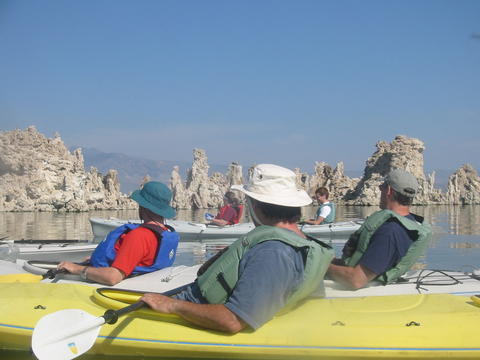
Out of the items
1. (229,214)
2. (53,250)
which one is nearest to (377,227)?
(53,250)

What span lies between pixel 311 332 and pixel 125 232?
83.1 inches

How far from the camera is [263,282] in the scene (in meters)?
3.65

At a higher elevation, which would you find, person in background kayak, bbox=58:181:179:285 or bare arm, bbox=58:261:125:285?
person in background kayak, bbox=58:181:179:285

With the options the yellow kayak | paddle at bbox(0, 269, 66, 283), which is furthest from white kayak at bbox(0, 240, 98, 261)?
the yellow kayak

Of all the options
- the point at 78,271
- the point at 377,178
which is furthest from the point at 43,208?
the point at 78,271

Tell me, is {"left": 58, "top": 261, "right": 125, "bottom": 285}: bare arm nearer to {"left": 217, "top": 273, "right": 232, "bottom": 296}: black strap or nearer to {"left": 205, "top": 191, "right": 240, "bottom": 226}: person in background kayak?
{"left": 217, "top": 273, "right": 232, "bottom": 296}: black strap

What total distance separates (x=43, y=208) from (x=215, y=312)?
1940 inches

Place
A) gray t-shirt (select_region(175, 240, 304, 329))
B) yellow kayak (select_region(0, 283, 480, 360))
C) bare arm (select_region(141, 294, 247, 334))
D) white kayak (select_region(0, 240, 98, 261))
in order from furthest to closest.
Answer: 1. white kayak (select_region(0, 240, 98, 261))
2. yellow kayak (select_region(0, 283, 480, 360))
3. bare arm (select_region(141, 294, 247, 334))
4. gray t-shirt (select_region(175, 240, 304, 329))

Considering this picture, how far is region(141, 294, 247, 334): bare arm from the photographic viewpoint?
382 centimetres

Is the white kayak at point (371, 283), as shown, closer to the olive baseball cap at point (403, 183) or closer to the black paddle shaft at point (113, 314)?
the olive baseball cap at point (403, 183)

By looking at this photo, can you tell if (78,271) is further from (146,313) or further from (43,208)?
(43,208)

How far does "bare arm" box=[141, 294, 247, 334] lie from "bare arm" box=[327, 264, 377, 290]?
134cm

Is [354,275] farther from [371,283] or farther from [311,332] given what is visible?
[311,332]

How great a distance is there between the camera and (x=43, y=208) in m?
50.2
